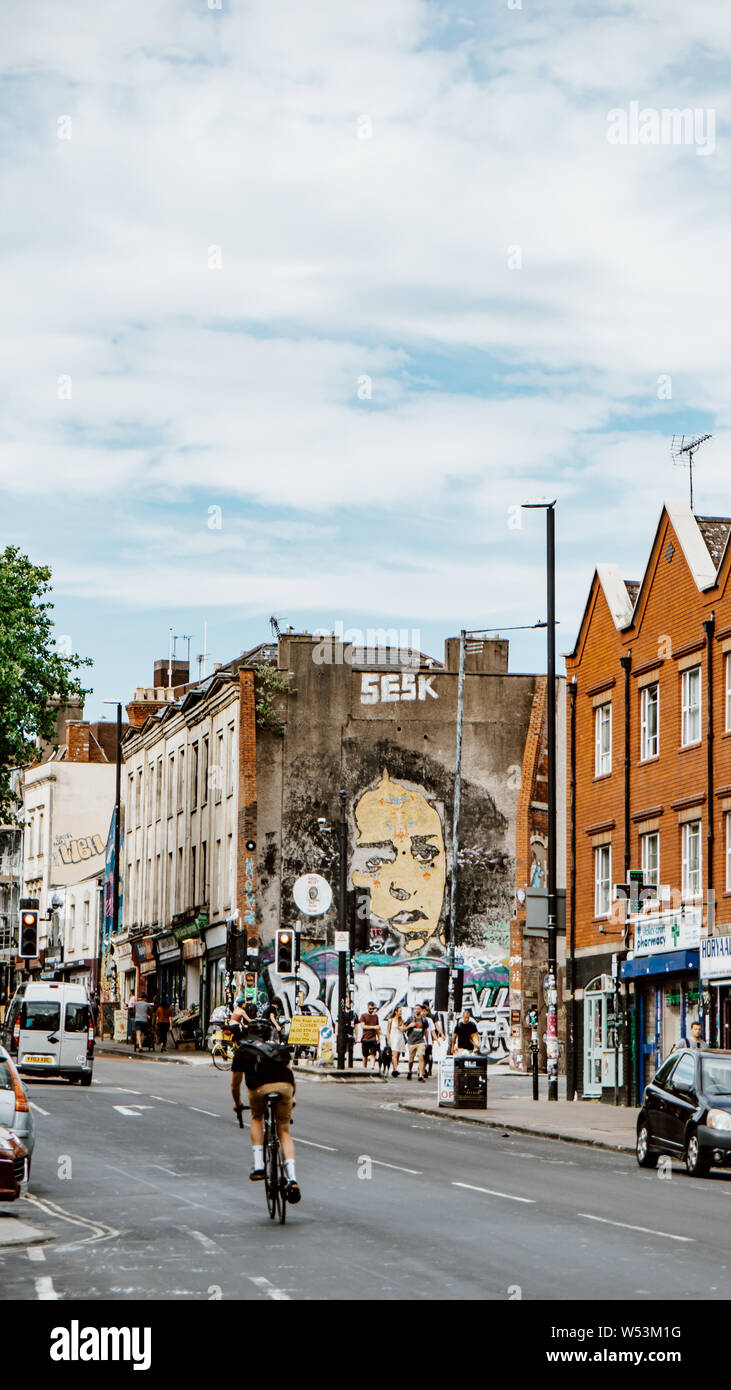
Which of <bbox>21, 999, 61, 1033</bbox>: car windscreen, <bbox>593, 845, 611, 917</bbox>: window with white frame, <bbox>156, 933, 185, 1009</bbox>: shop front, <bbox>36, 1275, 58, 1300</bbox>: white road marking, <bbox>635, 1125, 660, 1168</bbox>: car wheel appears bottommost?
<bbox>635, 1125, 660, 1168</bbox>: car wheel

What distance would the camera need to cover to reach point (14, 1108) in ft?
59.8

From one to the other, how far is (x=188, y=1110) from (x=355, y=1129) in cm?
375

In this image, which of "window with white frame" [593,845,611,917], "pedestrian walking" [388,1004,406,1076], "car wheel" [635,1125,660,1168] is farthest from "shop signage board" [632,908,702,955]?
"car wheel" [635,1125,660,1168]

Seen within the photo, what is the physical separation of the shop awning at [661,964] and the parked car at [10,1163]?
2077 cm

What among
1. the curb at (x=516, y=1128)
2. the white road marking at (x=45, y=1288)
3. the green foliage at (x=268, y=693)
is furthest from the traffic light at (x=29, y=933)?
the green foliage at (x=268, y=693)

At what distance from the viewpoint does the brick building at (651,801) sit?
36688mm

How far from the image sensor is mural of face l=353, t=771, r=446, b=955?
5925 centimetres

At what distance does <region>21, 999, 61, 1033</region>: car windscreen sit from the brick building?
1084cm

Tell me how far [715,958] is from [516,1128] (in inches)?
224

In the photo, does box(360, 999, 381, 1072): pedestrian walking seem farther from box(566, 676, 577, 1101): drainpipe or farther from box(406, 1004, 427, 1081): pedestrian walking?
box(566, 676, 577, 1101): drainpipe

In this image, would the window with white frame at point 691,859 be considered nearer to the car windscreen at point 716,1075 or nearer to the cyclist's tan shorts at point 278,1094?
the car windscreen at point 716,1075

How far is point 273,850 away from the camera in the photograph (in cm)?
6022
